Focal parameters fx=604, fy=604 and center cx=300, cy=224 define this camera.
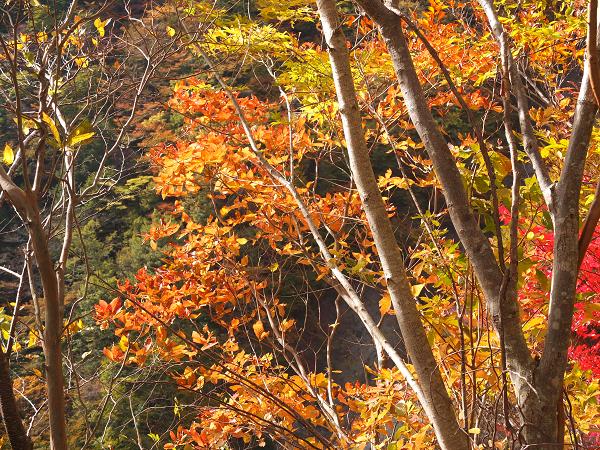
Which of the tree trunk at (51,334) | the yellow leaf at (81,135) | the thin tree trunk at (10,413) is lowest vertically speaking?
the thin tree trunk at (10,413)

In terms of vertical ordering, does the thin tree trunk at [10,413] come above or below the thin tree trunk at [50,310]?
below

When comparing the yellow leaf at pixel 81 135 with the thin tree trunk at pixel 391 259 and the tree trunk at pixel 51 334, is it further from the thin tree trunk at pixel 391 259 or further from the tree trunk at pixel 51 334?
the thin tree trunk at pixel 391 259

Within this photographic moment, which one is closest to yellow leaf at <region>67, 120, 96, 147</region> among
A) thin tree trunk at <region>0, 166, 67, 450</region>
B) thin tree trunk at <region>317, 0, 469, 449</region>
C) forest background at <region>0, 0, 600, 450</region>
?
forest background at <region>0, 0, 600, 450</region>

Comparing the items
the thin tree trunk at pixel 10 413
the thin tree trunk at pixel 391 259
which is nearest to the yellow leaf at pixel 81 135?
the thin tree trunk at pixel 10 413

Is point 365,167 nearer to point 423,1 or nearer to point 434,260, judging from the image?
point 434,260

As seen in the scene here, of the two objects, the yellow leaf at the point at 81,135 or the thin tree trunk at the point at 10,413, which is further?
the yellow leaf at the point at 81,135

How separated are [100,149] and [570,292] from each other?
30.4ft

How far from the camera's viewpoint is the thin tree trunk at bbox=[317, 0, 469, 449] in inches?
41.3

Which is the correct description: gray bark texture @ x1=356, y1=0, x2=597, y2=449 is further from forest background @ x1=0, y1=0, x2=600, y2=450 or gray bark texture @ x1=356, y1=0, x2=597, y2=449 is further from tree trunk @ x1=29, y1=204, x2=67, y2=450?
tree trunk @ x1=29, y1=204, x2=67, y2=450

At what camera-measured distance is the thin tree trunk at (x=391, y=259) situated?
3.44ft

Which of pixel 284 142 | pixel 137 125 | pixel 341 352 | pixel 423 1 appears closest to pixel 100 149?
pixel 137 125

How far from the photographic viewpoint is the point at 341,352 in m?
8.69

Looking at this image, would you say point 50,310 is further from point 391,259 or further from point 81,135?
point 391,259

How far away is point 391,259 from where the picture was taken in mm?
1136
